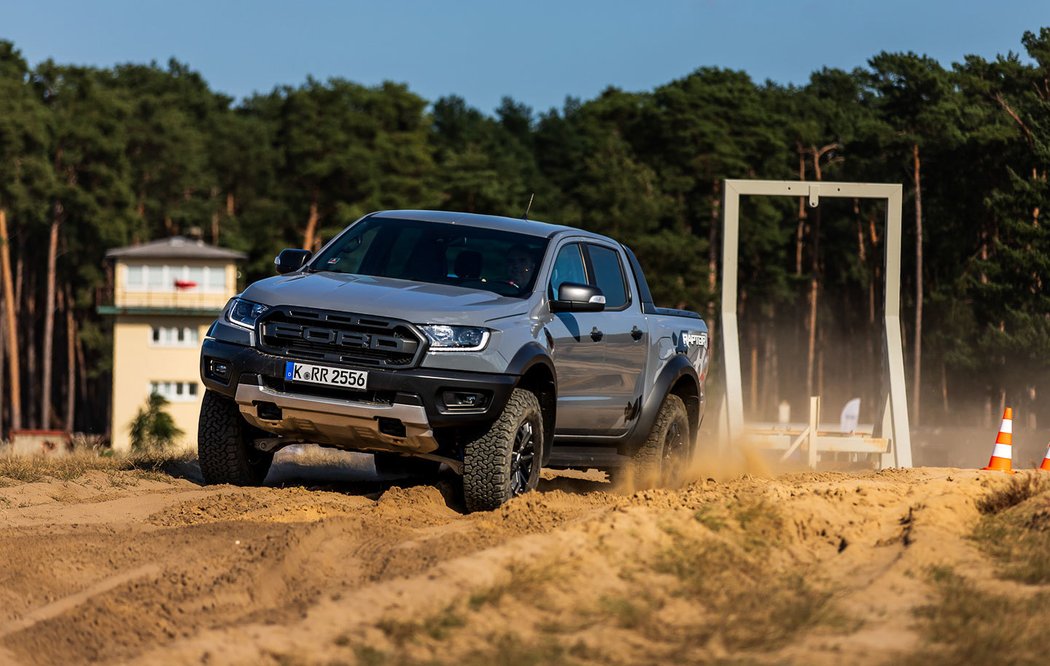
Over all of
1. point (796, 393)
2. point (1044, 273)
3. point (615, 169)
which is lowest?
point (796, 393)

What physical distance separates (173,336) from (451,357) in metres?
61.0

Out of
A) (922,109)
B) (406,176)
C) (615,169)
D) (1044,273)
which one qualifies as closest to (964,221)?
(922,109)

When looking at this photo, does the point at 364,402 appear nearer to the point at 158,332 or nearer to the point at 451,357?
the point at 451,357

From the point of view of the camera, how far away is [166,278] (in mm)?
70188

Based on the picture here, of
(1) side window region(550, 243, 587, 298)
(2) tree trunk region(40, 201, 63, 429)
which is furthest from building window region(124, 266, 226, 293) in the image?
(1) side window region(550, 243, 587, 298)

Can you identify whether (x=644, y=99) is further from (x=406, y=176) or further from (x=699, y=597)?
(x=699, y=597)

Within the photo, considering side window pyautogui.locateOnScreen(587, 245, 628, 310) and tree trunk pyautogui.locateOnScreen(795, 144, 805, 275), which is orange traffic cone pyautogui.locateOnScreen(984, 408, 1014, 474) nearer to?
side window pyautogui.locateOnScreen(587, 245, 628, 310)

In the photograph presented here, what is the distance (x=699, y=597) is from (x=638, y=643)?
0.83 m

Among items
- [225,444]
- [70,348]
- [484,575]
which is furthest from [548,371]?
[70,348]

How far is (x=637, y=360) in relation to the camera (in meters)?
11.3

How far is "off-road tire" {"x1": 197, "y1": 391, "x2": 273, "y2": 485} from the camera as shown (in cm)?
1031

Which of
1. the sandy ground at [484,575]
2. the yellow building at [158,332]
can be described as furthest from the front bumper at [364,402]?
the yellow building at [158,332]

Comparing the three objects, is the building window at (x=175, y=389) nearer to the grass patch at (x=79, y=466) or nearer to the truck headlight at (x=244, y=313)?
the grass patch at (x=79, y=466)

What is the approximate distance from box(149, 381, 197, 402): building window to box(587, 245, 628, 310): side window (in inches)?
2291
